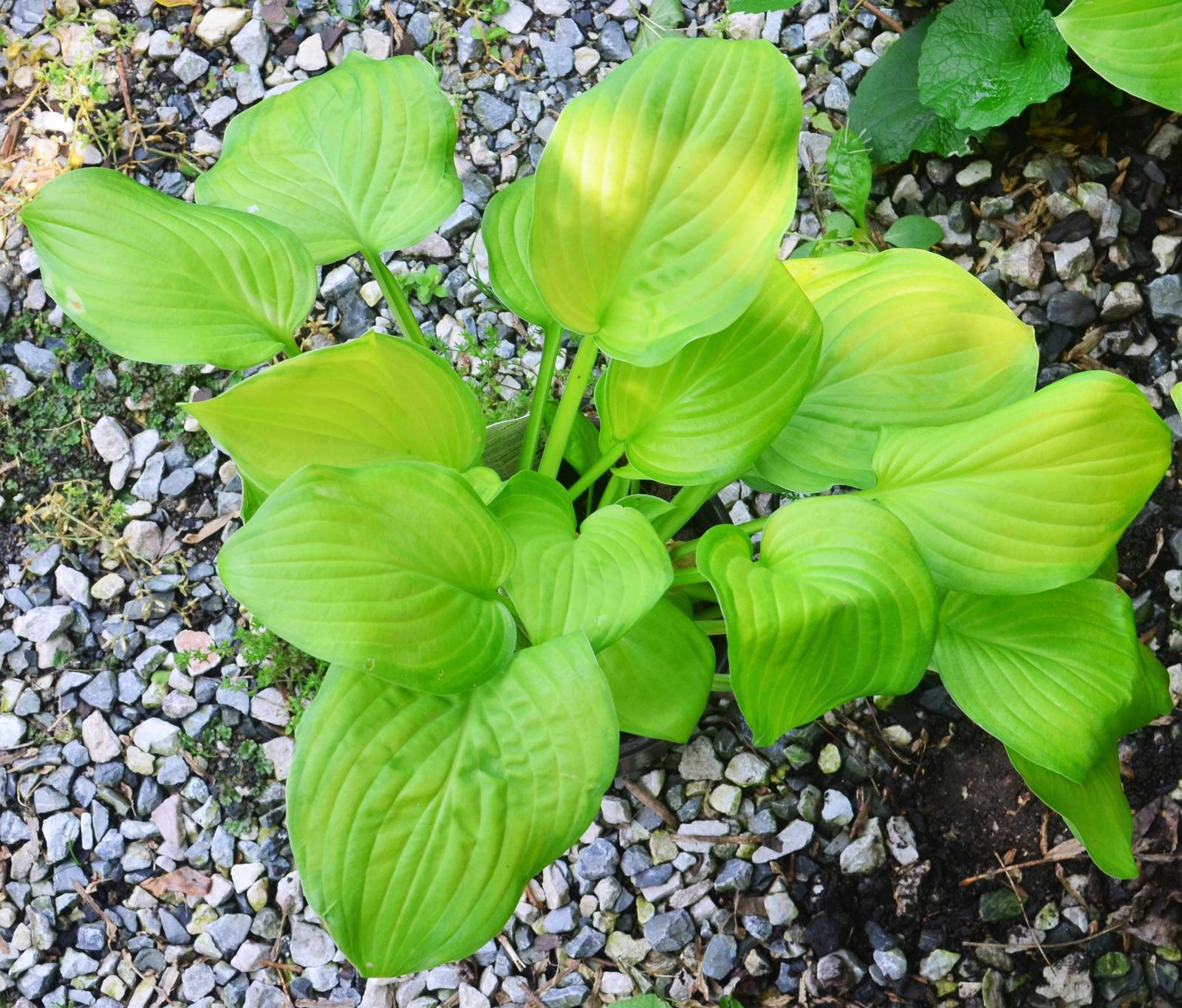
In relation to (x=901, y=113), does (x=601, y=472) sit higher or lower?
lower

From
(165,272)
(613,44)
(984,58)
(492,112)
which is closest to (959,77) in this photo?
(984,58)

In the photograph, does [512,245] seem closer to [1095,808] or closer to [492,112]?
[492,112]

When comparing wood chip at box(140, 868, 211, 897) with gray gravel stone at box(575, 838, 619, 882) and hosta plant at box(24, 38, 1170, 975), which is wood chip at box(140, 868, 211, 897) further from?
hosta plant at box(24, 38, 1170, 975)

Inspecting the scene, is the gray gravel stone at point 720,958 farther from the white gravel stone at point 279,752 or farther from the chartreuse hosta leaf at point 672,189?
the chartreuse hosta leaf at point 672,189

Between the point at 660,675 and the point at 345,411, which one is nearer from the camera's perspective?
the point at 345,411

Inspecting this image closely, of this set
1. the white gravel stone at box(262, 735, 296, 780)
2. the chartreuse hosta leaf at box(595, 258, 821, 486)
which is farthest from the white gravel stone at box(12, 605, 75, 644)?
the chartreuse hosta leaf at box(595, 258, 821, 486)

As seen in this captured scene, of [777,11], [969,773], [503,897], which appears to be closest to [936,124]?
[777,11]

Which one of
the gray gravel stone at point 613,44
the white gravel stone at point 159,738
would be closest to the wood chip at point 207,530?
the white gravel stone at point 159,738
